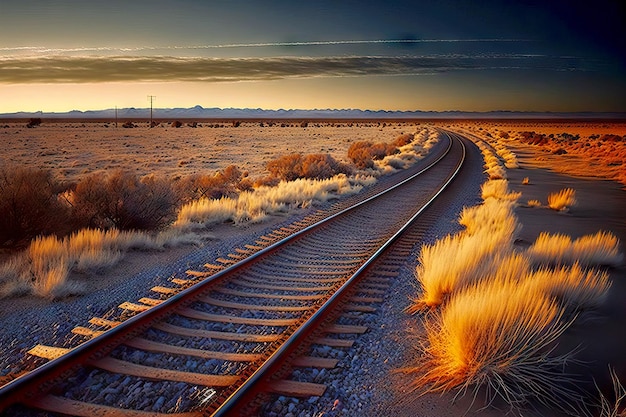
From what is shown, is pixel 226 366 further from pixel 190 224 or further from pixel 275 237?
pixel 190 224

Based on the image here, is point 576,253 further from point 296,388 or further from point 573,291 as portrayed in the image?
point 296,388

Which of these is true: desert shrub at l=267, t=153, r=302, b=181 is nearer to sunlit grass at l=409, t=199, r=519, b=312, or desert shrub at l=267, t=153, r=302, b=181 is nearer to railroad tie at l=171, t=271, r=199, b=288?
sunlit grass at l=409, t=199, r=519, b=312

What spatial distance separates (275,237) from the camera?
416 inches

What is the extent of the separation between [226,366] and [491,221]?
8.45 m

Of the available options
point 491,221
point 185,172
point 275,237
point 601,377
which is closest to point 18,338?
point 275,237

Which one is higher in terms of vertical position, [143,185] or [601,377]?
[143,185]

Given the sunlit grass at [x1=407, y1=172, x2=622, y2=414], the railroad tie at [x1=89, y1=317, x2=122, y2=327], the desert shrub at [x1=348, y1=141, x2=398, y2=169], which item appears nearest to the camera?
the sunlit grass at [x1=407, y1=172, x2=622, y2=414]

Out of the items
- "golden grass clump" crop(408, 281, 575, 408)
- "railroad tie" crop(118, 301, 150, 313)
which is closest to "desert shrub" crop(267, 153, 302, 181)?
"railroad tie" crop(118, 301, 150, 313)

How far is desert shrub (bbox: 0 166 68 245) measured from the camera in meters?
9.25

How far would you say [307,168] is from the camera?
22.1m

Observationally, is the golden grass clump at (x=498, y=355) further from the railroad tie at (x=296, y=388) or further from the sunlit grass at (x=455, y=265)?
the sunlit grass at (x=455, y=265)

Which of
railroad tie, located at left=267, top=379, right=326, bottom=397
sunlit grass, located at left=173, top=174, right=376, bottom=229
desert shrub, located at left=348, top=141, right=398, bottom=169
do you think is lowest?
railroad tie, located at left=267, top=379, right=326, bottom=397

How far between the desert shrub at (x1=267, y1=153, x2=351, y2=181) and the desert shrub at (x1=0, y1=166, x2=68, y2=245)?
13.0 meters

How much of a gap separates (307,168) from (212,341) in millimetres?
17052
